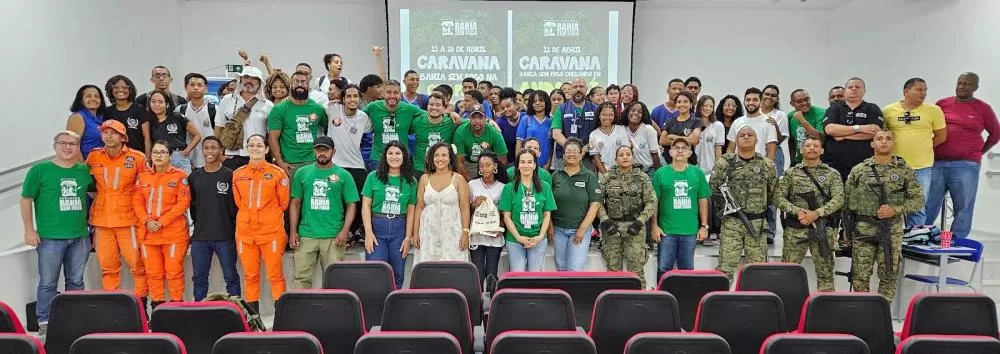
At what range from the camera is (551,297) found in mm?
3240

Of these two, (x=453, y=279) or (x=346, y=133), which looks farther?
(x=346, y=133)

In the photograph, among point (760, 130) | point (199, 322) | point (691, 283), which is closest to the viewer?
point (199, 322)

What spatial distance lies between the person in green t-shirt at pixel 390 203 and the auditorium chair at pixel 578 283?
150 cm

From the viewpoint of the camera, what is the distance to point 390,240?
17.2 ft

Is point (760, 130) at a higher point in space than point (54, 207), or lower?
higher

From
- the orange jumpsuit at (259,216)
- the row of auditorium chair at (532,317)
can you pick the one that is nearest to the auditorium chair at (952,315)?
the row of auditorium chair at (532,317)

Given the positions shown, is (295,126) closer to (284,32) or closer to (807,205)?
(807,205)

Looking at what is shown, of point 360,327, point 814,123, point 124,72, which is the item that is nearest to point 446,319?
point 360,327

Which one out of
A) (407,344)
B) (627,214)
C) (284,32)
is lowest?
(407,344)

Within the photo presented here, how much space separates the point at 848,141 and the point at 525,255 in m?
3.19

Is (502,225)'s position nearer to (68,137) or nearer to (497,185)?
(497,185)

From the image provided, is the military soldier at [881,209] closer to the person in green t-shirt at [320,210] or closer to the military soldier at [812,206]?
the military soldier at [812,206]

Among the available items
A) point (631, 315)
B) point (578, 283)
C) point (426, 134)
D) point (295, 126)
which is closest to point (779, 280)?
point (578, 283)

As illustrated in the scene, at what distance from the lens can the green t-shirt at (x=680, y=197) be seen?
5.34 m
